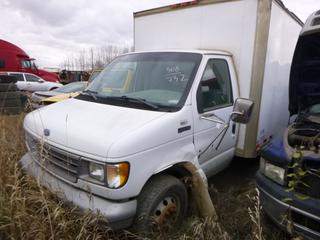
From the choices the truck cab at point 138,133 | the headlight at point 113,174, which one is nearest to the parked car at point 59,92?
the truck cab at point 138,133

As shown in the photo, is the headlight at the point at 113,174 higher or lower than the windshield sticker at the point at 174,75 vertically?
lower

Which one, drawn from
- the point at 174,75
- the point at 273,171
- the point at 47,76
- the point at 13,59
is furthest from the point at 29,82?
the point at 273,171

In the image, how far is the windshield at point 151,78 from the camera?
321 cm

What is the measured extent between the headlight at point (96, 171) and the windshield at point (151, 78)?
1007 mm

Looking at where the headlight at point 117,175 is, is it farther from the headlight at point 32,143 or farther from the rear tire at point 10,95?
the rear tire at point 10,95

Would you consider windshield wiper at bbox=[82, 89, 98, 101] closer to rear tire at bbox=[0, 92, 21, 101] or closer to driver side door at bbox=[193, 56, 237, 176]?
driver side door at bbox=[193, 56, 237, 176]

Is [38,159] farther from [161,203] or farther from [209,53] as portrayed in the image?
[209,53]

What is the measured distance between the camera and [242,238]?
2.91m

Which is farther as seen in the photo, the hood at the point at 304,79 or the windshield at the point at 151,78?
the hood at the point at 304,79

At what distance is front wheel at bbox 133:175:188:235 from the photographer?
8.48 ft

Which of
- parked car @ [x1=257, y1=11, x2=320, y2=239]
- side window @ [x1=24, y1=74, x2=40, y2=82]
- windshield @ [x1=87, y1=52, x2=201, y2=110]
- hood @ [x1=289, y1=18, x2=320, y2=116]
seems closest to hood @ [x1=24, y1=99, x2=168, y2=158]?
windshield @ [x1=87, y1=52, x2=201, y2=110]

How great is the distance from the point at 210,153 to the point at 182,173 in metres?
0.65

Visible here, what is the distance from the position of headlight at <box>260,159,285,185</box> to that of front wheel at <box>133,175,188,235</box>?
871 millimetres

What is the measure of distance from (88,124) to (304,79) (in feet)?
11.4
